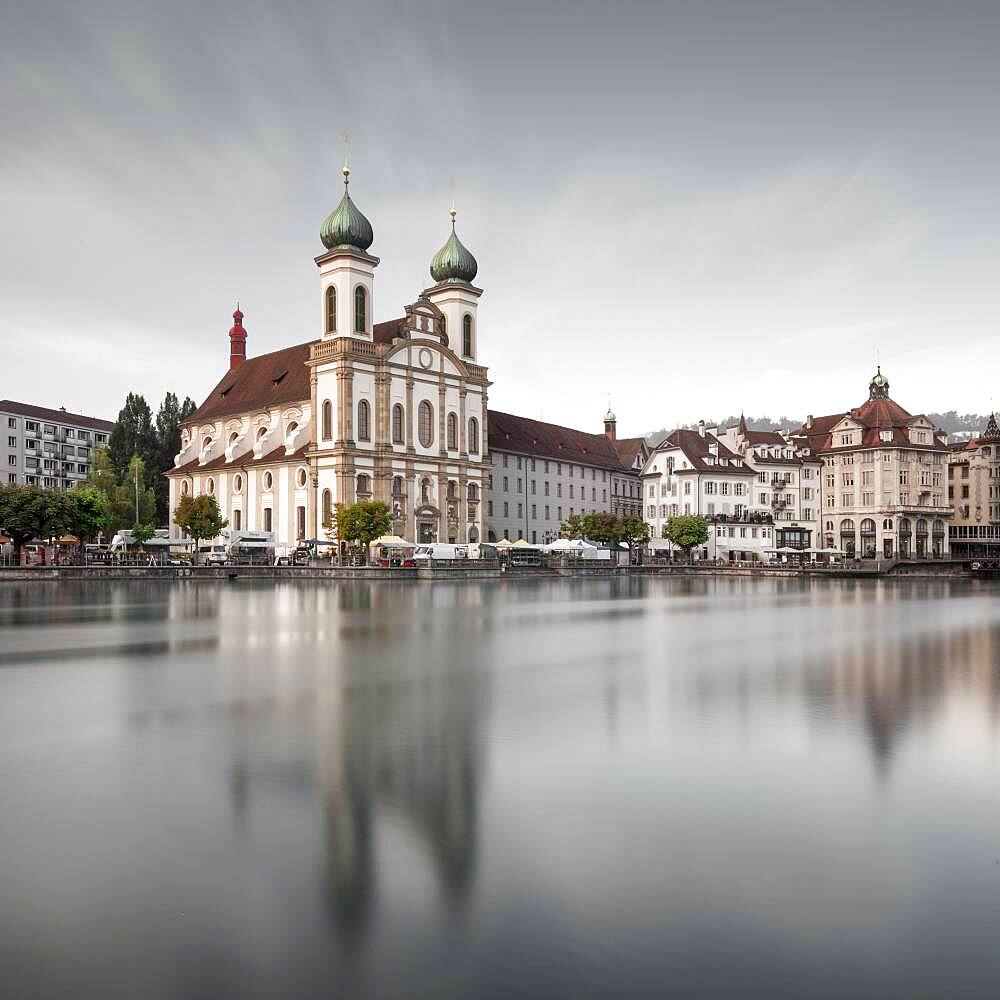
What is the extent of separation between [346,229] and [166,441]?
1585 inches

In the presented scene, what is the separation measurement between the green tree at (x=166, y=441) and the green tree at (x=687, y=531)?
52.2 m

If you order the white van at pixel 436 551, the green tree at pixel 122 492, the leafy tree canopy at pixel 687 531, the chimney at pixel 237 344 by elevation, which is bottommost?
the white van at pixel 436 551

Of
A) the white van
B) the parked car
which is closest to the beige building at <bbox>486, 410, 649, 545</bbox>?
the white van

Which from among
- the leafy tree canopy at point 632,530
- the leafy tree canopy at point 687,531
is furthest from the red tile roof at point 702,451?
the leafy tree canopy at point 632,530

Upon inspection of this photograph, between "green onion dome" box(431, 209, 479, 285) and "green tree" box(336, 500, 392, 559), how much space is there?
90.3 ft

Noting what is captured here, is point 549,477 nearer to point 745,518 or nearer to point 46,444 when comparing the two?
point 745,518

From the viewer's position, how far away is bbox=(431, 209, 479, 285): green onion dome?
87.9 meters

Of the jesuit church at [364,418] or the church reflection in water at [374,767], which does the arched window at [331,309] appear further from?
the church reflection in water at [374,767]

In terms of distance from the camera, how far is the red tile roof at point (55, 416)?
12531 cm

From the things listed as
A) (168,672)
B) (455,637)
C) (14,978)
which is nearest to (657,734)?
(14,978)

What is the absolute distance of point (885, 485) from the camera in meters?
105

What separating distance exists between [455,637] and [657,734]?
37.5ft

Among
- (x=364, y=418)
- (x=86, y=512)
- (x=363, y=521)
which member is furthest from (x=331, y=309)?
(x=86, y=512)

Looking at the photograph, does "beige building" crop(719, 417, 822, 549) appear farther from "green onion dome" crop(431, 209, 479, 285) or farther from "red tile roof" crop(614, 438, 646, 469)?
"green onion dome" crop(431, 209, 479, 285)
